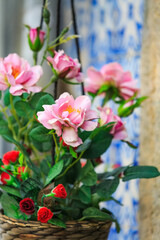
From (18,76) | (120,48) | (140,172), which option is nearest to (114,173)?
(140,172)

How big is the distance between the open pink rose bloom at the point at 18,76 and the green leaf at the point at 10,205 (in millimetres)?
206

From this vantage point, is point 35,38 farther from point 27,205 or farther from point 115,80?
point 27,205

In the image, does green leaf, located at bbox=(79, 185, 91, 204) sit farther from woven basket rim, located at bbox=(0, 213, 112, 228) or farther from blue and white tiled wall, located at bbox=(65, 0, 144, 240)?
blue and white tiled wall, located at bbox=(65, 0, 144, 240)

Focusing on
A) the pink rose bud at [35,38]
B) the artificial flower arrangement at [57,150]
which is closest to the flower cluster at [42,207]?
the artificial flower arrangement at [57,150]

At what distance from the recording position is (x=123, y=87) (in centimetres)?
81

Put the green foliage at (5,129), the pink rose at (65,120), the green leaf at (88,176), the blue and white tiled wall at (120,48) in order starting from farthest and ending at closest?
the blue and white tiled wall at (120,48) → the green foliage at (5,129) → the green leaf at (88,176) → the pink rose at (65,120)

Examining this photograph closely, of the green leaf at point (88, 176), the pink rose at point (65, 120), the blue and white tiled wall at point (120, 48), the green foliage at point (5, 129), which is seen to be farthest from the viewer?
the blue and white tiled wall at point (120, 48)

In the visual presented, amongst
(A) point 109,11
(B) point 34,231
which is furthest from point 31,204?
(A) point 109,11

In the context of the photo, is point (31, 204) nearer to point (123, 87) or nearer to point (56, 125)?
point (56, 125)

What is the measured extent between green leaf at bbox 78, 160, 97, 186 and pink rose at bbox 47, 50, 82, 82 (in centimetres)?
19

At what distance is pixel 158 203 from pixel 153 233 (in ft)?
0.29

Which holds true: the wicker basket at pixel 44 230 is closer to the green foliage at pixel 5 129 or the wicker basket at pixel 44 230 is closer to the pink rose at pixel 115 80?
the green foliage at pixel 5 129

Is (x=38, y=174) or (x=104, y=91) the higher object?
(x=104, y=91)

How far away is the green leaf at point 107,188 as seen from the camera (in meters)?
0.63
